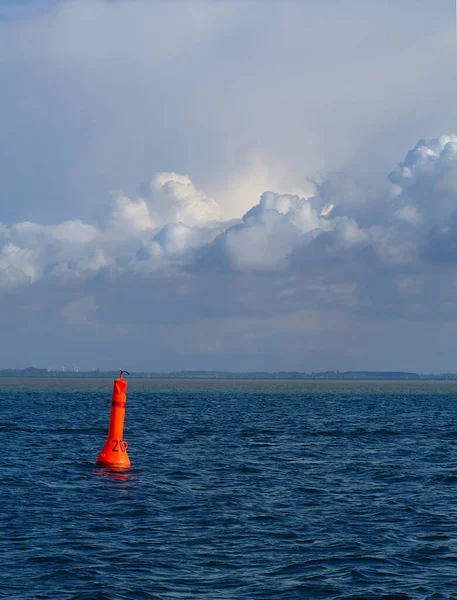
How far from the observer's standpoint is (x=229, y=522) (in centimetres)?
2445

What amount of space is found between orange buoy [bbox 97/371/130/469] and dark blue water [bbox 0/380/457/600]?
0.79 m

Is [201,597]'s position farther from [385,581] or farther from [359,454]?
[359,454]

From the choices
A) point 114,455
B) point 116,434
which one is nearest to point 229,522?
point 116,434

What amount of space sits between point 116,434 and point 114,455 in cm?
129

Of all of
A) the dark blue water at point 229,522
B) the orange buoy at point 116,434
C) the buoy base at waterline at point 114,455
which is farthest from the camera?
the buoy base at waterline at point 114,455

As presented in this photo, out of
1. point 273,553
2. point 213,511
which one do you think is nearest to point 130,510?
point 213,511

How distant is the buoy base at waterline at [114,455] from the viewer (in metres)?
33.7

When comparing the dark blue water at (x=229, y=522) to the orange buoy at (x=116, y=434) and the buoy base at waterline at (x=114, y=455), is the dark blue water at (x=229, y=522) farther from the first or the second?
the orange buoy at (x=116, y=434)

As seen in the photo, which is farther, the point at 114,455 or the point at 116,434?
the point at 114,455

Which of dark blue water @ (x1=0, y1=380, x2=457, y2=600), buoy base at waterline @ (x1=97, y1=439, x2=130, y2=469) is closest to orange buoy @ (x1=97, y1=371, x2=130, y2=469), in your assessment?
buoy base at waterline @ (x1=97, y1=439, x2=130, y2=469)

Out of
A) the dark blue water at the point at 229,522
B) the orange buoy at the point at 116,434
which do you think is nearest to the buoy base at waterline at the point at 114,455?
the orange buoy at the point at 116,434

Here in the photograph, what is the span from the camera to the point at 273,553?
20.8m

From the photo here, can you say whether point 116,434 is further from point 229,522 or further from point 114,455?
point 229,522

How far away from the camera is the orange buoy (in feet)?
107
